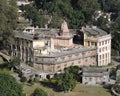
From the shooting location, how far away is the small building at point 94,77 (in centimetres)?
7031

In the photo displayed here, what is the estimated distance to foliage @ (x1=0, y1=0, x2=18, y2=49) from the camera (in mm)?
78688

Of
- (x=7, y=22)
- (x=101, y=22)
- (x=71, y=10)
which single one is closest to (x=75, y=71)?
(x=7, y=22)

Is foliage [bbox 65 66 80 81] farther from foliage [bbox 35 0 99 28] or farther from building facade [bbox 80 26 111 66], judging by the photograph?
foliage [bbox 35 0 99 28]

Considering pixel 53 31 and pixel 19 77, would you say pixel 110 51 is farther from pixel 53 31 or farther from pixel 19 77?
pixel 19 77

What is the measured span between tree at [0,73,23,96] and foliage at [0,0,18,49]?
1672 centimetres

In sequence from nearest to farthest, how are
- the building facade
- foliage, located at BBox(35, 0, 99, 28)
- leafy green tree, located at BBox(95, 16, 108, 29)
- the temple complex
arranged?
the temple complex
the building facade
leafy green tree, located at BBox(95, 16, 108, 29)
foliage, located at BBox(35, 0, 99, 28)

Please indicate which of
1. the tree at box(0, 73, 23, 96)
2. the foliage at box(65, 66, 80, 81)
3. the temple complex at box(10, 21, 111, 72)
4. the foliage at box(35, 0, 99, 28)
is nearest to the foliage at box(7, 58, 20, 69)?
the temple complex at box(10, 21, 111, 72)

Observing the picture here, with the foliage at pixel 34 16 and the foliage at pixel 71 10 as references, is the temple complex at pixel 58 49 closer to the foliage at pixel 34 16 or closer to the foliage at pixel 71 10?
the foliage at pixel 34 16

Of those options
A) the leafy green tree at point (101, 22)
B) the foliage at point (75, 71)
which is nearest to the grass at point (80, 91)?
the foliage at point (75, 71)

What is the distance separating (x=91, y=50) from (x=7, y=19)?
565 inches

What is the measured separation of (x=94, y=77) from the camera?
70.5m

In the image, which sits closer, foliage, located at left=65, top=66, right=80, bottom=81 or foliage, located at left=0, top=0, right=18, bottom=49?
foliage, located at left=65, top=66, right=80, bottom=81

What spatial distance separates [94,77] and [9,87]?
1466 centimetres

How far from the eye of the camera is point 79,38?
8438 centimetres
